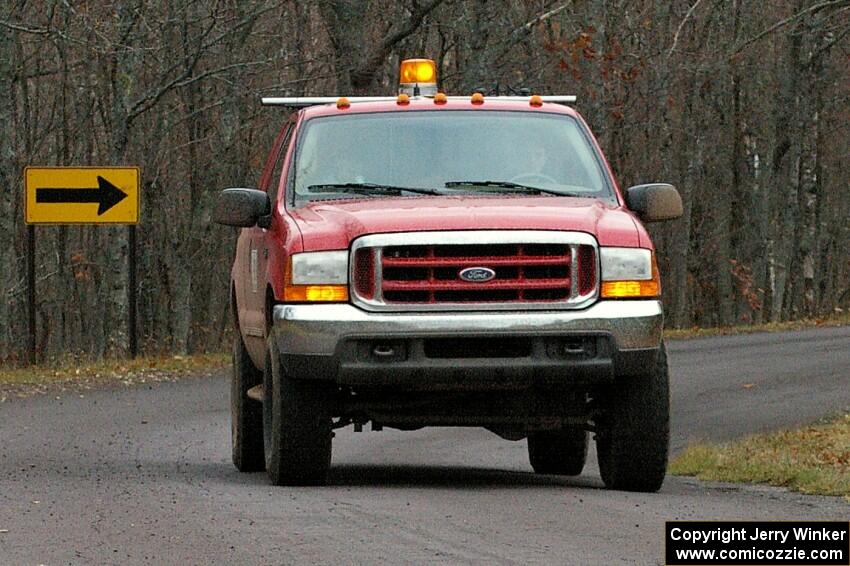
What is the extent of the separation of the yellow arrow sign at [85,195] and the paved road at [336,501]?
773cm

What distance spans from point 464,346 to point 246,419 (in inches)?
106

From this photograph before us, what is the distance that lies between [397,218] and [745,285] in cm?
4700

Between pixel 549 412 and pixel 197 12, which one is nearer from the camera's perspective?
pixel 549 412

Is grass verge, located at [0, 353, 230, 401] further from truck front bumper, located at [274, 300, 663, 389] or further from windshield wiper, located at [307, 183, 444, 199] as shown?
truck front bumper, located at [274, 300, 663, 389]

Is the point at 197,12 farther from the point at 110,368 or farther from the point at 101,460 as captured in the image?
the point at 101,460

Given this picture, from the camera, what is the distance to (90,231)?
5284cm

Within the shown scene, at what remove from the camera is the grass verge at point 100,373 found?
2230 centimetres

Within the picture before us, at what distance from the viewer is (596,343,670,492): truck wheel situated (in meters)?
11.0

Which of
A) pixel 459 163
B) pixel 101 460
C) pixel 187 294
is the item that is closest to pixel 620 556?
pixel 459 163

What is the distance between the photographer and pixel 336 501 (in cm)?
1022

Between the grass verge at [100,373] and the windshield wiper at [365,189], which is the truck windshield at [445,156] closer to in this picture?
the windshield wiper at [365,189]

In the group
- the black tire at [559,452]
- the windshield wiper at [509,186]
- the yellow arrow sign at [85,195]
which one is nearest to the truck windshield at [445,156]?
the windshield wiper at [509,186]

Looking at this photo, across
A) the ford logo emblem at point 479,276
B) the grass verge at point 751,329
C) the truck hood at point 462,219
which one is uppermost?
the truck hood at point 462,219

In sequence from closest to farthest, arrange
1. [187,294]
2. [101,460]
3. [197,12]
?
[101,460] < [197,12] < [187,294]
